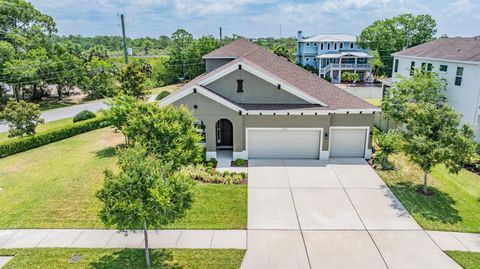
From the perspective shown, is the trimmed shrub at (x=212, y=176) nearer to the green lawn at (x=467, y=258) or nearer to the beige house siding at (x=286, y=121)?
the beige house siding at (x=286, y=121)

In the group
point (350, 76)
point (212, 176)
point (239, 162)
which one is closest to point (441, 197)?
point (239, 162)

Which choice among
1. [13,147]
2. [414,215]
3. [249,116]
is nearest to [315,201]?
[414,215]

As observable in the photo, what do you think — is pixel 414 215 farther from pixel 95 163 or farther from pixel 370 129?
pixel 95 163

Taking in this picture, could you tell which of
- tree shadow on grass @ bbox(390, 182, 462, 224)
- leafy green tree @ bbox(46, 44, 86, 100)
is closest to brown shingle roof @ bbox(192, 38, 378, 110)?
tree shadow on grass @ bbox(390, 182, 462, 224)

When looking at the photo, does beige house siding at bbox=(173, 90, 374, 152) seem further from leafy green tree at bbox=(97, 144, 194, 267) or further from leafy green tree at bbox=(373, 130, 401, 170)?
leafy green tree at bbox=(97, 144, 194, 267)

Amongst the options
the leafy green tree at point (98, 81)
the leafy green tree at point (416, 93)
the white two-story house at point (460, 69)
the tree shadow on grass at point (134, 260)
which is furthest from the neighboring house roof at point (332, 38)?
the tree shadow on grass at point (134, 260)

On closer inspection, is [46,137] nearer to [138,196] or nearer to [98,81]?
[138,196]

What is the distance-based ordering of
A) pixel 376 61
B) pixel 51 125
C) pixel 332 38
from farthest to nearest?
pixel 332 38, pixel 376 61, pixel 51 125
